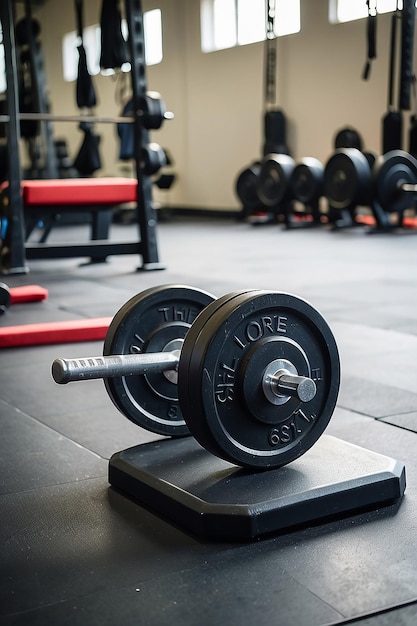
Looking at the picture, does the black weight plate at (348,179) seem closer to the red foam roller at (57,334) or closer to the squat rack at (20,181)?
the squat rack at (20,181)

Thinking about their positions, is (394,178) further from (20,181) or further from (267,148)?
(20,181)

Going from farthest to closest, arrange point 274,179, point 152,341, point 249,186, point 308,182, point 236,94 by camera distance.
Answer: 1. point 236,94
2. point 249,186
3. point 274,179
4. point 308,182
5. point 152,341

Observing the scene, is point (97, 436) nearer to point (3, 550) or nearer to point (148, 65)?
point (3, 550)

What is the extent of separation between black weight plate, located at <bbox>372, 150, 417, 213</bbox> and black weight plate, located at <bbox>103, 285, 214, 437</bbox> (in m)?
5.70

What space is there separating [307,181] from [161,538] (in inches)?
263

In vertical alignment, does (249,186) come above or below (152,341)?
below

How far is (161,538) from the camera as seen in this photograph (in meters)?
1.36

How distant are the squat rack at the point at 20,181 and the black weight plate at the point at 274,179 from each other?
3.13 metres

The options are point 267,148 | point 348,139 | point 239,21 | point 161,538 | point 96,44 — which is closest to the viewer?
point 161,538

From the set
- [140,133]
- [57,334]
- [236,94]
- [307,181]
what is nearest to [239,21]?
[236,94]

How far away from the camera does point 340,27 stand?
336 inches

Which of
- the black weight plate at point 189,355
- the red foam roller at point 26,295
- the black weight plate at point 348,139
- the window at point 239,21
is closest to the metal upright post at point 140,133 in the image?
the red foam roller at point 26,295

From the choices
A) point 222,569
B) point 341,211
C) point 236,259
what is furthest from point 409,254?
point 222,569

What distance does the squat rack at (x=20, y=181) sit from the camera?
4477 mm
